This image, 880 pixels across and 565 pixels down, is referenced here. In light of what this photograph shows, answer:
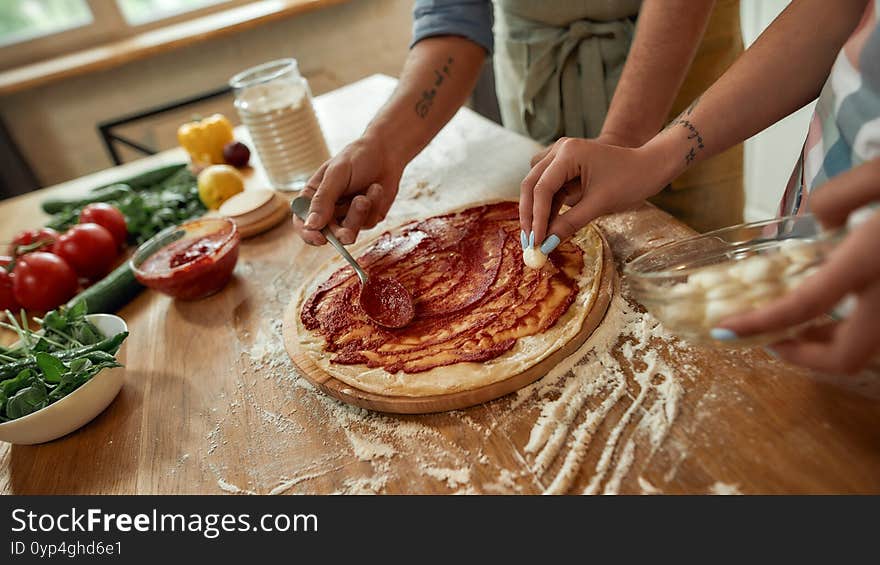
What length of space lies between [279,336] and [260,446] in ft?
1.16

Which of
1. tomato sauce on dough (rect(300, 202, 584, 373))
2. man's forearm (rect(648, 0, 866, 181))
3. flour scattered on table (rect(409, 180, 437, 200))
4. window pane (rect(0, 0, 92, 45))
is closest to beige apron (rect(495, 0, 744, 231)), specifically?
flour scattered on table (rect(409, 180, 437, 200))

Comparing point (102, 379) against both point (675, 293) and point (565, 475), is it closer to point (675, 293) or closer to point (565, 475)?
point (565, 475)

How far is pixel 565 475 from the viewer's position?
94 centimetres

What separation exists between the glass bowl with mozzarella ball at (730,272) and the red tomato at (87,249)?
1692mm

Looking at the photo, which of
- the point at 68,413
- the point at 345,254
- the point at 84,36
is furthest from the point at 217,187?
the point at 84,36

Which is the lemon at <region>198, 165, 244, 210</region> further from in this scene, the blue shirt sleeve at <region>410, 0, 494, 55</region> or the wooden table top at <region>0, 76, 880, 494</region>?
the blue shirt sleeve at <region>410, 0, 494, 55</region>

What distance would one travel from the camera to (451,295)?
4.45 ft

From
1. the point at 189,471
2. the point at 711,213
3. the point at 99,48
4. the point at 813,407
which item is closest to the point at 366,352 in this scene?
the point at 189,471

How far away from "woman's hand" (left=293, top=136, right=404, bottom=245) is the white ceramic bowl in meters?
0.54

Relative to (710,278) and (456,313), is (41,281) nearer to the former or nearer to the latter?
(456,313)

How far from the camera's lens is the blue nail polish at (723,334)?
2.39ft

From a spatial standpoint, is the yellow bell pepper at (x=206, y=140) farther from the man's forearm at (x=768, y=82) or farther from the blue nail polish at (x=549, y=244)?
the man's forearm at (x=768, y=82)

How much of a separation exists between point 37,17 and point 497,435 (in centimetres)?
482
